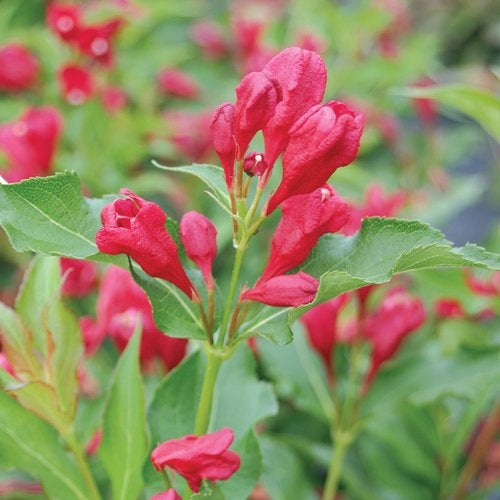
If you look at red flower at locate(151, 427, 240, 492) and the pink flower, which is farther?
the pink flower

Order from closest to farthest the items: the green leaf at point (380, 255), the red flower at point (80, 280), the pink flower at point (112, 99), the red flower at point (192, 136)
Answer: the green leaf at point (380, 255), the red flower at point (80, 280), the pink flower at point (112, 99), the red flower at point (192, 136)

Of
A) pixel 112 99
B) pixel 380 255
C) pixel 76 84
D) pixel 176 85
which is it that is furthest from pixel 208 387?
pixel 176 85

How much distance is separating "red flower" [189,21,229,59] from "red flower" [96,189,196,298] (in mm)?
1812

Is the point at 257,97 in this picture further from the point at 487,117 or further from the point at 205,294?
the point at 487,117

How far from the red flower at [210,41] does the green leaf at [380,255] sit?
178 centimetres

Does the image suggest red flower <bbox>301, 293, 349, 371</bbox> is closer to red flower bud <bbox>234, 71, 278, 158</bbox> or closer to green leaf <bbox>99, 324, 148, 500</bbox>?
green leaf <bbox>99, 324, 148, 500</bbox>

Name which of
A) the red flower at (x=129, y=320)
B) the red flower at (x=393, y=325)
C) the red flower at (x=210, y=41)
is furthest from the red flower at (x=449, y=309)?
the red flower at (x=210, y=41)

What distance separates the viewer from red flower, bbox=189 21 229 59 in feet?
7.79

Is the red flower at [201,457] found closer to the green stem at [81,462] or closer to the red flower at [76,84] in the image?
the green stem at [81,462]

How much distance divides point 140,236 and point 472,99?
0.51 m

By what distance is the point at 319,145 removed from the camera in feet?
1.95

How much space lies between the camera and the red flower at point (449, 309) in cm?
126

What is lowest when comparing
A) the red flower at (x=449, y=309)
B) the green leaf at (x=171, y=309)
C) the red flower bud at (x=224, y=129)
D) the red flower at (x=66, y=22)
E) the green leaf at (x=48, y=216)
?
the red flower at (x=449, y=309)

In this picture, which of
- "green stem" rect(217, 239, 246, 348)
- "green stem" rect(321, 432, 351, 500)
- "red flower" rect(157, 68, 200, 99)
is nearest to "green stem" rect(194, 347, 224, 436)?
"green stem" rect(217, 239, 246, 348)
